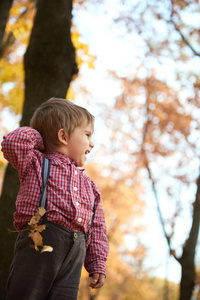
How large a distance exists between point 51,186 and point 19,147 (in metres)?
0.32

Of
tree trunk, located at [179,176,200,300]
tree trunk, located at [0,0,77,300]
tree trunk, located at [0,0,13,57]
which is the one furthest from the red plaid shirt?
tree trunk, located at [179,176,200,300]

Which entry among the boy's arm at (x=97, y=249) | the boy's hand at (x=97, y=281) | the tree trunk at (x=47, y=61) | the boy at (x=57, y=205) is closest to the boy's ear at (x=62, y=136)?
the boy at (x=57, y=205)

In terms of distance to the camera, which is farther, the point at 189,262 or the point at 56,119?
the point at 189,262

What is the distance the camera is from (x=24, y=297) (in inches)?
79.3

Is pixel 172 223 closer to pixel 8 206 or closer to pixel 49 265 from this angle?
pixel 8 206

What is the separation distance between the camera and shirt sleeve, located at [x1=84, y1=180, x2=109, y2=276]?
2449mm

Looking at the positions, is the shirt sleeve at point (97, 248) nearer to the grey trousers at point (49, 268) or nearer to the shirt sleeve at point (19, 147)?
the grey trousers at point (49, 268)

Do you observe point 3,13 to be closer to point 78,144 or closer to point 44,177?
point 78,144

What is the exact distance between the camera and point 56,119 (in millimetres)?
2422

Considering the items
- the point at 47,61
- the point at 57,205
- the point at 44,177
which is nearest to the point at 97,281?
the point at 57,205

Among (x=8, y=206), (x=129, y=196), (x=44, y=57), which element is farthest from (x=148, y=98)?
(x=8, y=206)

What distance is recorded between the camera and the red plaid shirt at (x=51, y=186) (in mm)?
2182

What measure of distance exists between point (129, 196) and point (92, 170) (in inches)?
90.3

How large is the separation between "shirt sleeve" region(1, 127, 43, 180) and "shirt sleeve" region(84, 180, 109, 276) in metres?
0.66
